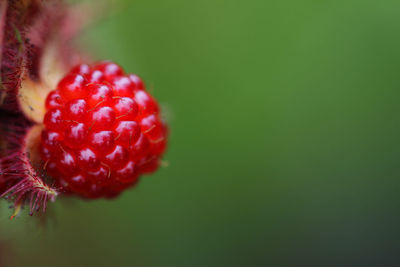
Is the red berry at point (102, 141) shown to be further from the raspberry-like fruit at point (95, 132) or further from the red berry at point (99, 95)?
the red berry at point (99, 95)

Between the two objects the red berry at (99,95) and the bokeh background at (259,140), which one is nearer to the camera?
the red berry at (99,95)

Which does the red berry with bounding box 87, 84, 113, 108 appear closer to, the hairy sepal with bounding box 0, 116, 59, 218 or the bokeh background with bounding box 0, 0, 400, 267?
the hairy sepal with bounding box 0, 116, 59, 218

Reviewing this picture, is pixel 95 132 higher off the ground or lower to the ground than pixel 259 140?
lower

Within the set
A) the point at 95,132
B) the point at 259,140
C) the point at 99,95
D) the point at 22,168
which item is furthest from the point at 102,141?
the point at 259,140

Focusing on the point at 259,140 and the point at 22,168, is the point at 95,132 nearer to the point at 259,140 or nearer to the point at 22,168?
the point at 22,168

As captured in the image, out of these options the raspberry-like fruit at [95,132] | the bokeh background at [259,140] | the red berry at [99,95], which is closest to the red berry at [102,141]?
the raspberry-like fruit at [95,132]

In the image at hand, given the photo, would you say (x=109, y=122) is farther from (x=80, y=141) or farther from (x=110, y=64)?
Result: (x=110, y=64)
